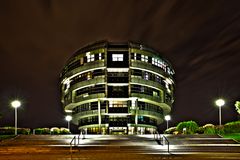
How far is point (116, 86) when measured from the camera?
7369cm

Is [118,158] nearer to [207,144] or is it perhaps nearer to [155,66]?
[207,144]

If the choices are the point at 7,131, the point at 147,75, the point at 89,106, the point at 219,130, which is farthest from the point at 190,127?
the point at 89,106

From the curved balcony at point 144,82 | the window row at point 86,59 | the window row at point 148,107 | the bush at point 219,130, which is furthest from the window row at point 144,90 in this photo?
the bush at point 219,130

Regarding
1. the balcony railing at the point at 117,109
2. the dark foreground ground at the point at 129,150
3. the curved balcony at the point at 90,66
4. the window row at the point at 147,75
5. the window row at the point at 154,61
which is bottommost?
the dark foreground ground at the point at 129,150

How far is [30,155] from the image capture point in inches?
927

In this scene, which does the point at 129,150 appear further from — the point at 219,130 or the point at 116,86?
the point at 116,86

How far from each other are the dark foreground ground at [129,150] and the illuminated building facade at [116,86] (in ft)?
137

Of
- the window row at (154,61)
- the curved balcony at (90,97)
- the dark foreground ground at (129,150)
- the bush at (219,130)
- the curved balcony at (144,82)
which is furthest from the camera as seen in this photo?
the window row at (154,61)

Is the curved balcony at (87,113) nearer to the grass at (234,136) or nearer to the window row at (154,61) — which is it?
the window row at (154,61)

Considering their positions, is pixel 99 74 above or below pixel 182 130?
above

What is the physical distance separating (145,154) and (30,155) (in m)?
6.69

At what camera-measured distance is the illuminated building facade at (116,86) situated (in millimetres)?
72812

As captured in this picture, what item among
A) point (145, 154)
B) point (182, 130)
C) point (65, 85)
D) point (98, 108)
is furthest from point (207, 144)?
point (65, 85)

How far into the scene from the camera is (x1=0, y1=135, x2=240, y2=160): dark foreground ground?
2302 centimetres
